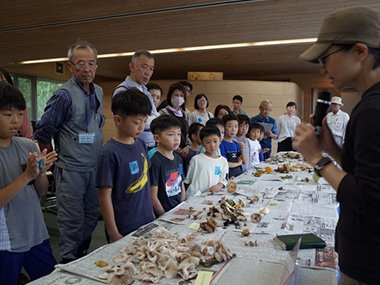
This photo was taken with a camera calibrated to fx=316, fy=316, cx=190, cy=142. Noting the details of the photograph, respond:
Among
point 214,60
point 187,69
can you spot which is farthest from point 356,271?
point 187,69

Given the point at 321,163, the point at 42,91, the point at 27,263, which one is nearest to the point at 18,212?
the point at 27,263

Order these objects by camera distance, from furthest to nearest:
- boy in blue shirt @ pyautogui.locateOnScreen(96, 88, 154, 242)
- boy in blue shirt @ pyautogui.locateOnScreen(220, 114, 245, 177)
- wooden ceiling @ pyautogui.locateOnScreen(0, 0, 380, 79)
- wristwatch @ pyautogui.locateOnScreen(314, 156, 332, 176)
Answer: wooden ceiling @ pyautogui.locateOnScreen(0, 0, 380, 79)
boy in blue shirt @ pyautogui.locateOnScreen(220, 114, 245, 177)
boy in blue shirt @ pyautogui.locateOnScreen(96, 88, 154, 242)
wristwatch @ pyautogui.locateOnScreen(314, 156, 332, 176)

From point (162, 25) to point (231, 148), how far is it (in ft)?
11.6

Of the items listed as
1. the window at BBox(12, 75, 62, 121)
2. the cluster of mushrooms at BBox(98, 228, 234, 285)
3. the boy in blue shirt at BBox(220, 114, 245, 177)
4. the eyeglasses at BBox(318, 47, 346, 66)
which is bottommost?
the cluster of mushrooms at BBox(98, 228, 234, 285)

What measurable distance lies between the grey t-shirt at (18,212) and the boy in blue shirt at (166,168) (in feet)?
2.10

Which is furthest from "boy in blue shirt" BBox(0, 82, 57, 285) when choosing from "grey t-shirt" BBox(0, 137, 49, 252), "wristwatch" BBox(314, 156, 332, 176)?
"wristwatch" BBox(314, 156, 332, 176)

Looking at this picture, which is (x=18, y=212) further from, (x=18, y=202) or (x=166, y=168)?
(x=166, y=168)

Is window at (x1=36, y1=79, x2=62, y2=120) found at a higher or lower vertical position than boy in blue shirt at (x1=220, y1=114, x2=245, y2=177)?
higher

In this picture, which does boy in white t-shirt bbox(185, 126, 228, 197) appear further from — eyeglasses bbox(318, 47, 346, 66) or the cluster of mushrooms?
eyeglasses bbox(318, 47, 346, 66)

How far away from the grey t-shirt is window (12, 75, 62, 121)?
897 cm

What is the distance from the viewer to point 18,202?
4.46ft

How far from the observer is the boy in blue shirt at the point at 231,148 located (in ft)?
10.6

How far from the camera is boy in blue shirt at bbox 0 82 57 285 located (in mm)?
1284

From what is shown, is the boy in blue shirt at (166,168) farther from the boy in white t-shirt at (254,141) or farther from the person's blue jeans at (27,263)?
the boy in white t-shirt at (254,141)
